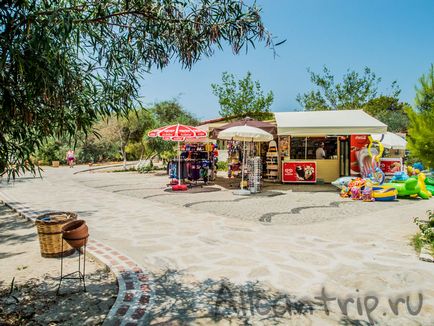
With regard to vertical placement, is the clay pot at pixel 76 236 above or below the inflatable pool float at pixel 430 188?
above

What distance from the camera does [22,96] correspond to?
8.12 feet

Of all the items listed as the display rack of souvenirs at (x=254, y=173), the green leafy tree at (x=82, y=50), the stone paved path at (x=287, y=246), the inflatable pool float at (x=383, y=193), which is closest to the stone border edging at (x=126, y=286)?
the stone paved path at (x=287, y=246)

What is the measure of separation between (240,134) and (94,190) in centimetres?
698

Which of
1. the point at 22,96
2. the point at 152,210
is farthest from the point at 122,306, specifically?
the point at 152,210

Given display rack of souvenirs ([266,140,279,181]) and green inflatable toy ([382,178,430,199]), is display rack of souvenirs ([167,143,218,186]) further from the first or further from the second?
green inflatable toy ([382,178,430,199])

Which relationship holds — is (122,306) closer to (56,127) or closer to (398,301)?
(56,127)

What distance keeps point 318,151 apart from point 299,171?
61.8 inches

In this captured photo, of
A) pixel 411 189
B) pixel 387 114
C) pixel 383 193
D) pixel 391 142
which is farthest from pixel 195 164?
pixel 387 114

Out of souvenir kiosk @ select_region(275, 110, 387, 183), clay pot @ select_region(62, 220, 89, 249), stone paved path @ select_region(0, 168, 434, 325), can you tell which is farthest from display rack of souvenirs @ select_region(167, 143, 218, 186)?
clay pot @ select_region(62, 220, 89, 249)

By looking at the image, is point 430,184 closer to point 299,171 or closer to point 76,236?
point 299,171

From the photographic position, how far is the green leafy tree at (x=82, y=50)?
231cm

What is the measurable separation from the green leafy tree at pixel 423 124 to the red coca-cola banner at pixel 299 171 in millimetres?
9277

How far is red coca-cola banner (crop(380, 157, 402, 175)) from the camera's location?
52.3 feet

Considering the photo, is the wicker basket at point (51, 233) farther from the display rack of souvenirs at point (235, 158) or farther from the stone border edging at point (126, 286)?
the display rack of souvenirs at point (235, 158)
